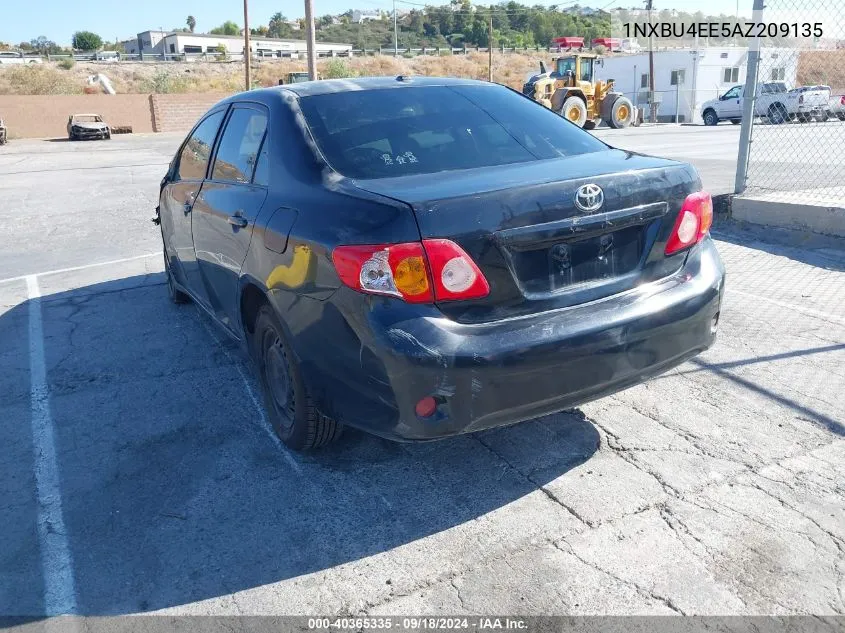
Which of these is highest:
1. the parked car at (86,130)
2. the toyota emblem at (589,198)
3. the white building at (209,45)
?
the white building at (209,45)

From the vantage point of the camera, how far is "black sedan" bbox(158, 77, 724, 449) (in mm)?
2727

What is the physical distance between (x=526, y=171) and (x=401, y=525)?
5.08 ft

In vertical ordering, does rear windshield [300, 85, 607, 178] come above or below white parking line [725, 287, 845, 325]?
above

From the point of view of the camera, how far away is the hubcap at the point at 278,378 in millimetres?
3518

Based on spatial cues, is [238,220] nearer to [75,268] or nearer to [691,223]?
[691,223]

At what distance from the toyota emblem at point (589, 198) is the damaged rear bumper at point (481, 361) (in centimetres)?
39

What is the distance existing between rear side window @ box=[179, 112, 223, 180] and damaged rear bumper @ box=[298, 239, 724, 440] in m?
2.10

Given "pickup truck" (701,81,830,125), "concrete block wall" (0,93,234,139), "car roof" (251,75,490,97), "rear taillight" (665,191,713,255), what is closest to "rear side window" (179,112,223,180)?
"car roof" (251,75,490,97)

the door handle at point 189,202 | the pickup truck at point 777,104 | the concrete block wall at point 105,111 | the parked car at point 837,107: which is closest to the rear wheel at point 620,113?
the pickup truck at point 777,104

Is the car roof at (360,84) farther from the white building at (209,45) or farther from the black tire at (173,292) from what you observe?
the white building at (209,45)

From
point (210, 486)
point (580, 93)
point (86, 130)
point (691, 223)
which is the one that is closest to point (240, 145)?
point (210, 486)

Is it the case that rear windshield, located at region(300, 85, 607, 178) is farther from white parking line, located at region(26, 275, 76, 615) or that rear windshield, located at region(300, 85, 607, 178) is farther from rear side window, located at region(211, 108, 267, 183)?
white parking line, located at region(26, 275, 76, 615)

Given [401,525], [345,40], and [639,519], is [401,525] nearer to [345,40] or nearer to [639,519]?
[639,519]

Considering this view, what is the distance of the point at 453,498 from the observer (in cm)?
319
